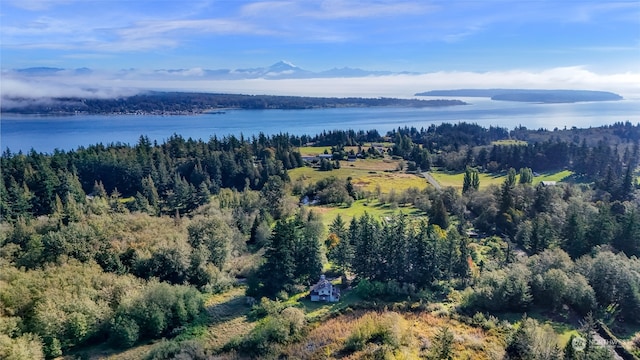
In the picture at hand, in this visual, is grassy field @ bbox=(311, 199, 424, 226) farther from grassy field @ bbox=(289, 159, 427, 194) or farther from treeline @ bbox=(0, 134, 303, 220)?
treeline @ bbox=(0, 134, 303, 220)

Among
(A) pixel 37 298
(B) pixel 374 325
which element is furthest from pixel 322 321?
(A) pixel 37 298

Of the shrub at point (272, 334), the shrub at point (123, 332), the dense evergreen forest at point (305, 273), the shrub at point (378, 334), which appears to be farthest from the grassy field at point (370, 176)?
the shrub at point (123, 332)

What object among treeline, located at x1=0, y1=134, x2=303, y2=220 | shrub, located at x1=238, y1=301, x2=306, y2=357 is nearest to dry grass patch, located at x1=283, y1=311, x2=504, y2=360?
shrub, located at x1=238, y1=301, x2=306, y2=357

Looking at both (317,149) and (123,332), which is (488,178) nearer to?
(317,149)

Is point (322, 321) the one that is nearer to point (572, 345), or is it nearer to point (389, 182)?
point (572, 345)

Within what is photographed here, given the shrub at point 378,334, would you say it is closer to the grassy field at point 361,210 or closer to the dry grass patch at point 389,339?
the dry grass patch at point 389,339

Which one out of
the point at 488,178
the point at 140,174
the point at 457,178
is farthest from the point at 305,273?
the point at 488,178
